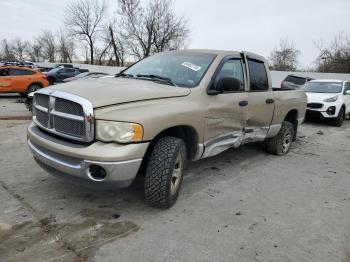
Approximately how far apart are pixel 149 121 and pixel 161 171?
0.54m

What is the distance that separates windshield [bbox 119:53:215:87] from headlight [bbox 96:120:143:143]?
1212mm

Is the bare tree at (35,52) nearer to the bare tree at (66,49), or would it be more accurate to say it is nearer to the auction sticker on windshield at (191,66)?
the bare tree at (66,49)

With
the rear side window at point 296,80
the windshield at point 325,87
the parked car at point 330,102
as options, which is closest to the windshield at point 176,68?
the parked car at point 330,102

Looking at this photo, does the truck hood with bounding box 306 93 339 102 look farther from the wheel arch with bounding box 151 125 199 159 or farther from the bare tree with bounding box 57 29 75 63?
the bare tree with bounding box 57 29 75 63

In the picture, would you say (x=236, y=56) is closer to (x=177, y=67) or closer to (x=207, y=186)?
(x=177, y=67)

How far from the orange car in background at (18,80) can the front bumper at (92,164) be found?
13.2m

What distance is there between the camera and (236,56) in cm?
496

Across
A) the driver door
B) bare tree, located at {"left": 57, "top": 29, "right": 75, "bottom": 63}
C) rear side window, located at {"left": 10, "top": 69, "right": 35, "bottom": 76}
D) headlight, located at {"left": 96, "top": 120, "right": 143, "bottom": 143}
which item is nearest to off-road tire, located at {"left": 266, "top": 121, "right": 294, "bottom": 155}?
the driver door

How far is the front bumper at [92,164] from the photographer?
10.2 feet

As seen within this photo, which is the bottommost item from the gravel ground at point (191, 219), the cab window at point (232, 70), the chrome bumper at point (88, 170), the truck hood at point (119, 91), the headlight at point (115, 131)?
the gravel ground at point (191, 219)

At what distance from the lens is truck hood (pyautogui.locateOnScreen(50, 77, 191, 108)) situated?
10.8ft

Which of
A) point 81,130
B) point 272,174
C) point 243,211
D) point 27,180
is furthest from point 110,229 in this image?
point 272,174

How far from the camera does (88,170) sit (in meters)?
3.17

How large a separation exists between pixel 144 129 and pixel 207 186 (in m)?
1.72
